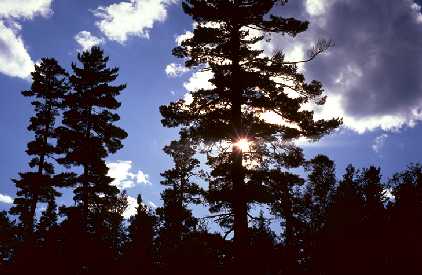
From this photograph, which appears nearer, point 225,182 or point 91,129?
point 225,182

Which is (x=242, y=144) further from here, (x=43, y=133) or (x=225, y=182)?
(x=43, y=133)

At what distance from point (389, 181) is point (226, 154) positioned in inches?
1104

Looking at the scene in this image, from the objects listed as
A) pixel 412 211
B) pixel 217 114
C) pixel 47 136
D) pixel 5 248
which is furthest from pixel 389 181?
pixel 5 248

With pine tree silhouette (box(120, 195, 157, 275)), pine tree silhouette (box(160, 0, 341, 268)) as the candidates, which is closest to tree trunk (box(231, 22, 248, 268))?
pine tree silhouette (box(160, 0, 341, 268))

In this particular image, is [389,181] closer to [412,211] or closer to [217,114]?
[412,211]

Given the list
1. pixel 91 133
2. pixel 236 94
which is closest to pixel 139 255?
pixel 91 133

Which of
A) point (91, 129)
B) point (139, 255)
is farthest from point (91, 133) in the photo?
point (139, 255)

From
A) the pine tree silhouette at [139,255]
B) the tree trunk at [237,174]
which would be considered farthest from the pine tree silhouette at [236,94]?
the pine tree silhouette at [139,255]

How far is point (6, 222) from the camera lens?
189ft

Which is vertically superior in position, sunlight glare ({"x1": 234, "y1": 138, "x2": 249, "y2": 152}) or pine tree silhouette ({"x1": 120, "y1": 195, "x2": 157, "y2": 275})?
sunlight glare ({"x1": 234, "y1": 138, "x2": 249, "y2": 152})

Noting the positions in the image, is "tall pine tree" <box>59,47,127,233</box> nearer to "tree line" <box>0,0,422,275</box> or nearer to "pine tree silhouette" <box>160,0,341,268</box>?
"tree line" <box>0,0,422,275</box>

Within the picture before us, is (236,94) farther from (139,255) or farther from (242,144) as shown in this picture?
(139,255)

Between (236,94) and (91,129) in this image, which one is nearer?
(236,94)

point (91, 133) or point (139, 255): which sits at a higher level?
point (91, 133)
